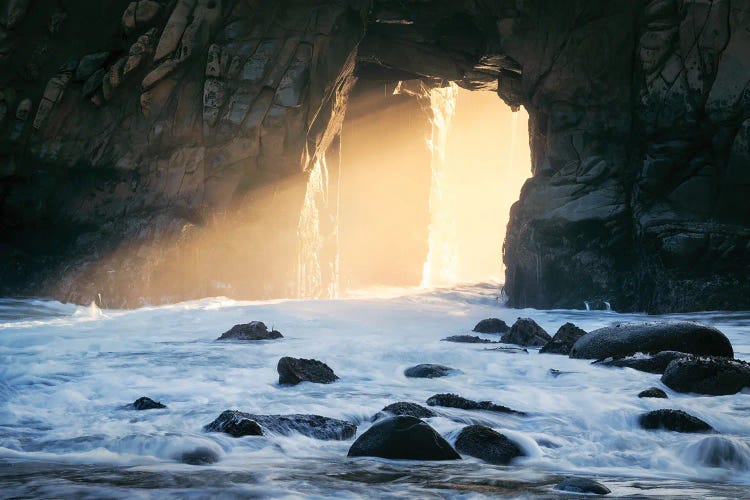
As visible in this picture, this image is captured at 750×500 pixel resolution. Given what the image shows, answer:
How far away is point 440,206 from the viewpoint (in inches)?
1885

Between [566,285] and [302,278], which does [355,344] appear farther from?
[302,278]

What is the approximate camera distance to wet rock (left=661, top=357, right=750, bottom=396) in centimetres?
870

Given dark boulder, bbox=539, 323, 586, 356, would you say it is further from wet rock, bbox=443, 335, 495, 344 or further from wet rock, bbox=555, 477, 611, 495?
wet rock, bbox=555, 477, 611, 495

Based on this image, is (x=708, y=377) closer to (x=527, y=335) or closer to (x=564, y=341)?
(x=564, y=341)

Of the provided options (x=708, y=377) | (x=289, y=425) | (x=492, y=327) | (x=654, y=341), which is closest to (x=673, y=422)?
(x=708, y=377)

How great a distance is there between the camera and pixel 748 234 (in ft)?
61.5

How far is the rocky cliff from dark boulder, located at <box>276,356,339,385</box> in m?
12.9

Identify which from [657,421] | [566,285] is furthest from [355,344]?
[566,285]

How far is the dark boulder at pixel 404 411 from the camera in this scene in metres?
7.43

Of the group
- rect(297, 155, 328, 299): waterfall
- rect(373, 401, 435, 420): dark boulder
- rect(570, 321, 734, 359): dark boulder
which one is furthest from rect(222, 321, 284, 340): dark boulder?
rect(297, 155, 328, 299): waterfall

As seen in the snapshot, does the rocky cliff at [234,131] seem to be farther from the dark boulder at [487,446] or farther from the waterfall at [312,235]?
the dark boulder at [487,446]

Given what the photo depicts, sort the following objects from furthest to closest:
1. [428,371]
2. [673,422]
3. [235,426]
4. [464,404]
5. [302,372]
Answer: [428,371]
[302,372]
[464,404]
[673,422]
[235,426]

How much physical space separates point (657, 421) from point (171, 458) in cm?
431

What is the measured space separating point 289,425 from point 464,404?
204cm
